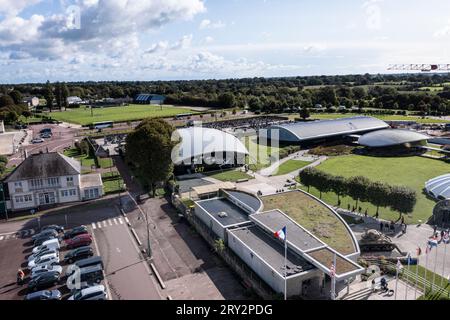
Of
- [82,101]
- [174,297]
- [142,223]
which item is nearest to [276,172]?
[142,223]

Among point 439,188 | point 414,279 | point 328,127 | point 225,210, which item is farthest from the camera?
point 328,127

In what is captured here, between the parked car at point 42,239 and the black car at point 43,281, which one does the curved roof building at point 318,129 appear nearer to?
the parked car at point 42,239

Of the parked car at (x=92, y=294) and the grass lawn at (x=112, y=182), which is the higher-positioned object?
the grass lawn at (x=112, y=182)

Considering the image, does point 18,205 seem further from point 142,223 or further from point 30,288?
point 30,288

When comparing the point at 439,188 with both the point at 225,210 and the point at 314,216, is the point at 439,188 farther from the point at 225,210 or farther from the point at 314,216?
the point at 225,210

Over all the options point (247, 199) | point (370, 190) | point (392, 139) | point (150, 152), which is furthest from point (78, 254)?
point (392, 139)

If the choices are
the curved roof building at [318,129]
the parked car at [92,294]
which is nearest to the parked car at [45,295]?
the parked car at [92,294]

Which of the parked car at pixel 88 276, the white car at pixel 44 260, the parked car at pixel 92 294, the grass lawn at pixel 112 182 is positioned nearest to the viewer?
the parked car at pixel 92 294
